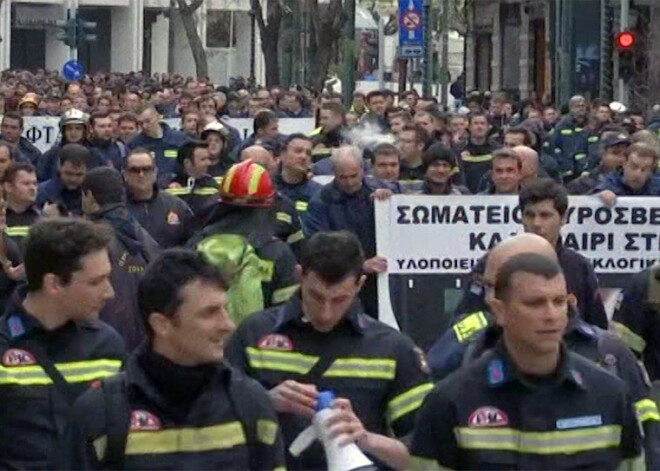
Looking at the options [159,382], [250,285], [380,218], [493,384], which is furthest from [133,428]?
[380,218]

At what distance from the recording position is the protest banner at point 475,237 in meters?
13.8

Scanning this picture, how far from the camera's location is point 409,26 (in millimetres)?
36781

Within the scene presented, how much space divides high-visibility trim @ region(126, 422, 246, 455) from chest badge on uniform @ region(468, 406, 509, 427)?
595 millimetres

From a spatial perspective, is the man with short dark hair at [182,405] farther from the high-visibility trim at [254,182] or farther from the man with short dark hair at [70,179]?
the man with short dark hair at [70,179]

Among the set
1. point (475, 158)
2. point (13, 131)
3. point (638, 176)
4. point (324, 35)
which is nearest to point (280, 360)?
point (638, 176)

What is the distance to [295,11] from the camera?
183 ft

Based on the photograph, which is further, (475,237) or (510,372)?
(475,237)

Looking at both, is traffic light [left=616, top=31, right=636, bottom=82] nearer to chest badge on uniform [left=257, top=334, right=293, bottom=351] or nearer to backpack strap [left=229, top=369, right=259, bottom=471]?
chest badge on uniform [left=257, top=334, right=293, bottom=351]

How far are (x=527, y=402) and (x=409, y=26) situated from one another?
104 ft

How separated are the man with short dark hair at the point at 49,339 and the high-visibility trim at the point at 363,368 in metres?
0.73

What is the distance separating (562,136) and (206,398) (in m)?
20.3

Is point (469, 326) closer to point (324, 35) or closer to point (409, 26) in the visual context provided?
point (409, 26)

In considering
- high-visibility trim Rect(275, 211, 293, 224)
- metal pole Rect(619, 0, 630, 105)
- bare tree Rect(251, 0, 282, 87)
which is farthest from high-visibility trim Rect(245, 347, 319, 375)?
bare tree Rect(251, 0, 282, 87)

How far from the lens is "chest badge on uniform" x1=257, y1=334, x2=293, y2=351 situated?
7.00 meters
